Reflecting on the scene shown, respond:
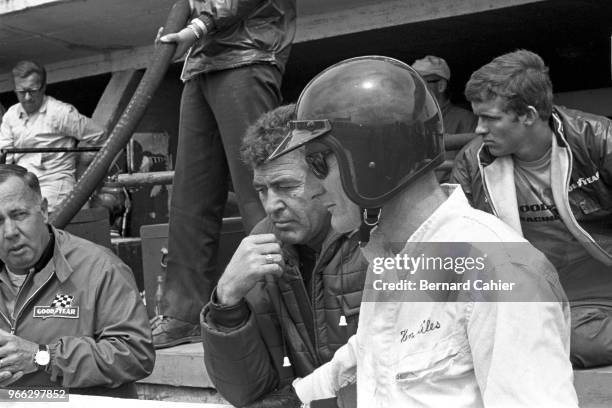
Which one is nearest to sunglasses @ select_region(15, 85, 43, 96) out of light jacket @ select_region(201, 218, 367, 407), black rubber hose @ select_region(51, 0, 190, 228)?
black rubber hose @ select_region(51, 0, 190, 228)

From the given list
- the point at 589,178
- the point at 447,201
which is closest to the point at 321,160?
the point at 447,201

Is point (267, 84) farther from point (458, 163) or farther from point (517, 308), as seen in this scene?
point (517, 308)

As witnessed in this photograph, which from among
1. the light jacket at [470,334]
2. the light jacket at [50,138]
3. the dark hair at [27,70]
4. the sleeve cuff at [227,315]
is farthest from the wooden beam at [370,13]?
the light jacket at [470,334]

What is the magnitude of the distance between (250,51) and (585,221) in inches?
56.7

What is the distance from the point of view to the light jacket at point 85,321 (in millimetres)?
2746

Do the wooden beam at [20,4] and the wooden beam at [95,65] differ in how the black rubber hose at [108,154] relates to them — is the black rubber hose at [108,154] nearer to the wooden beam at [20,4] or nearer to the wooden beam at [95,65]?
the wooden beam at [20,4]

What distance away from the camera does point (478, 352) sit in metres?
1.24

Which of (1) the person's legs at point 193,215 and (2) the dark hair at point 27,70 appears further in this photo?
(2) the dark hair at point 27,70

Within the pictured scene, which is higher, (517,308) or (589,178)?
(517,308)

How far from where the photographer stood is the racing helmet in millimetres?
1455

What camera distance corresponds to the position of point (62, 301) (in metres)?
2.93

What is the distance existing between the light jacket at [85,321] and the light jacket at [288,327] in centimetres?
52

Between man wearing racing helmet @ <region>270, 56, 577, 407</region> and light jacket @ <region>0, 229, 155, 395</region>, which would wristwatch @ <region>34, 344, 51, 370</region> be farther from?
man wearing racing helmet @ <region>270, 56, 577, 407</region>

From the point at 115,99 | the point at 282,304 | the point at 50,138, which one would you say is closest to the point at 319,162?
the point at 282,304
